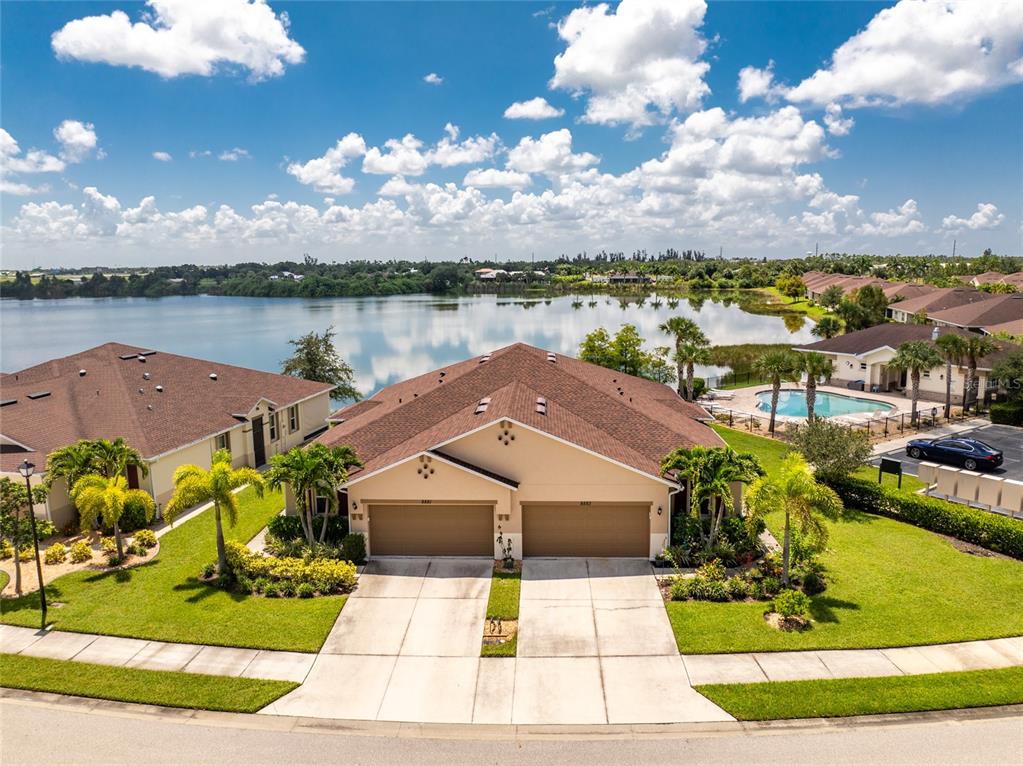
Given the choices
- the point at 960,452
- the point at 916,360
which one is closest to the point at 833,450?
the point at 960,452

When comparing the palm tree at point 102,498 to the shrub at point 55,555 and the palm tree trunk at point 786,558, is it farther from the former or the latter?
the palm tree trunk at point 786,558

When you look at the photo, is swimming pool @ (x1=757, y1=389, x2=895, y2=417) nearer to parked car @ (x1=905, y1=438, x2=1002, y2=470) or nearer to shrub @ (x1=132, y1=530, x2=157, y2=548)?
parked car @ (x1=905, y1=438, x2=1002, y2=470)

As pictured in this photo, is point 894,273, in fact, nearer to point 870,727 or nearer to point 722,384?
point 722,384

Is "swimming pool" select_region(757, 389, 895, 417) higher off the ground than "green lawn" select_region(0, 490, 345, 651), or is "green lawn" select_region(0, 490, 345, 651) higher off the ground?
"swimming pool" select_region(757, 389, 895, 417)

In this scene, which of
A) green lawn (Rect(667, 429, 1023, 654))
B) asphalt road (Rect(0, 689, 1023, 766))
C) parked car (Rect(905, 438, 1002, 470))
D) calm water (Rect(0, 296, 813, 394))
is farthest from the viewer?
calm water (Rect(0, 296, 813, 394))

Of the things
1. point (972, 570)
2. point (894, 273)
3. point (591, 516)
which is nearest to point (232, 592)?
point (591, 516)

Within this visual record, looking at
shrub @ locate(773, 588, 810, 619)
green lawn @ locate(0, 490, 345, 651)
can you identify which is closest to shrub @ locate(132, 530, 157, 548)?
green lawn @ locate(0, 490, 345, 651)
